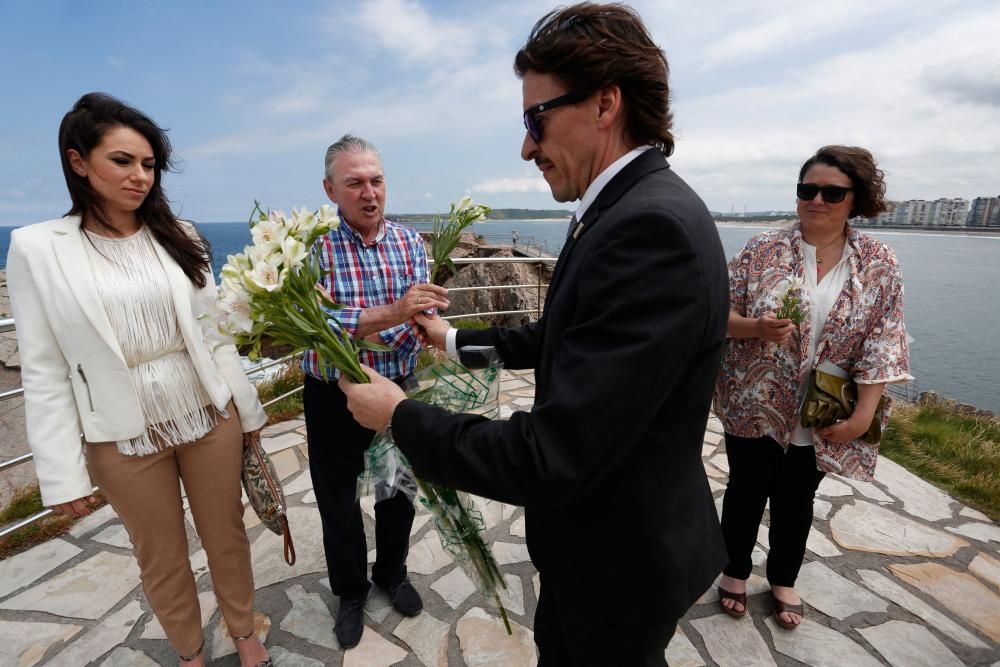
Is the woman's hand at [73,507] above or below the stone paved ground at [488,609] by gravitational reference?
above

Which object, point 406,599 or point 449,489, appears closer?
point 449,489

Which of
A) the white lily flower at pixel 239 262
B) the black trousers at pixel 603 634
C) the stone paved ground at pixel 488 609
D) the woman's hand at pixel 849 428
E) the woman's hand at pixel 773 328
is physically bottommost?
the stone paved ground at pixel 488 609

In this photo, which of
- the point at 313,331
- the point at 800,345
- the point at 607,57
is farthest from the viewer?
the point at 800,345

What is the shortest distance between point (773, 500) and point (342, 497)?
203 cm

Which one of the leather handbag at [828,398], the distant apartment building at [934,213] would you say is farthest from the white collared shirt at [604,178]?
the distant apartment building at [934,213]

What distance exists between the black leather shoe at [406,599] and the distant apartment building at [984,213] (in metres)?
64.6

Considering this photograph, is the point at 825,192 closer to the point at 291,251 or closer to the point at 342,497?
the point at 291,251

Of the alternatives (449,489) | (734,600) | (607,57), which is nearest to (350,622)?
(449,489)

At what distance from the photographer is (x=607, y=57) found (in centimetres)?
102

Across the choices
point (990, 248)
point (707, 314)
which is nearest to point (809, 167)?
point (707, 314)

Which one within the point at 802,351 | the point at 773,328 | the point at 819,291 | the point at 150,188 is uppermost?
the point at 150,188

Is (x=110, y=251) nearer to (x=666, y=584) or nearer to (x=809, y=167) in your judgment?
(x=666, y=584)

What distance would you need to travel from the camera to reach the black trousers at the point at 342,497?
215 centimetres

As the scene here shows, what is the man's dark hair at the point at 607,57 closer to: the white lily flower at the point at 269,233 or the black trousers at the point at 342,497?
the white lily flower at the point at 269,233
